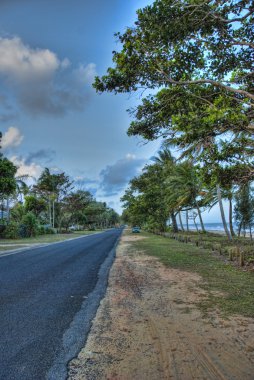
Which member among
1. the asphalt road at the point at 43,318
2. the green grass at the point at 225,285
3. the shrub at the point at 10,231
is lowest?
the green grass at the point at 225,285

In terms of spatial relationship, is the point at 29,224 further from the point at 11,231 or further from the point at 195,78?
the point at 195,78

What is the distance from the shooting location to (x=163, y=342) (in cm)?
396

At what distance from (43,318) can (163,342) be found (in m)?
2.02

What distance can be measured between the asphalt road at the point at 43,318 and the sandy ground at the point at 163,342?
217 mm

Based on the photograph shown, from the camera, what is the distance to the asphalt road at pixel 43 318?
11.0 ft

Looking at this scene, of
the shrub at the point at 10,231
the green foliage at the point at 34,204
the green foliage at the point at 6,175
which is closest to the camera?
the green foliage at the point at 6,175

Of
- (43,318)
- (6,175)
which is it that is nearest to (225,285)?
(43,318)

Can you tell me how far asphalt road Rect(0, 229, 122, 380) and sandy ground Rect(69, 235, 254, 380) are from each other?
0.71 ft

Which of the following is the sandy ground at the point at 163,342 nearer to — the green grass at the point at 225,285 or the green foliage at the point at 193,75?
the green grass at the point at 225,285

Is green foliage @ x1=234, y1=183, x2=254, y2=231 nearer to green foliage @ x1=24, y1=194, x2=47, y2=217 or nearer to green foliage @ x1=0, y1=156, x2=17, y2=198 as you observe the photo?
green foliage @ x1=0, y1=156, x2=17, y2=198

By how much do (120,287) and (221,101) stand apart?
5.28 m

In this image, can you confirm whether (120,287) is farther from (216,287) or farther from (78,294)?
(216,287)

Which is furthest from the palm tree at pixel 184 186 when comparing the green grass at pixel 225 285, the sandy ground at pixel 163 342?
the sandy ground at pixel 163 342

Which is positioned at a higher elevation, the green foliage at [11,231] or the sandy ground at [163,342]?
the green foliage at [11,231]
